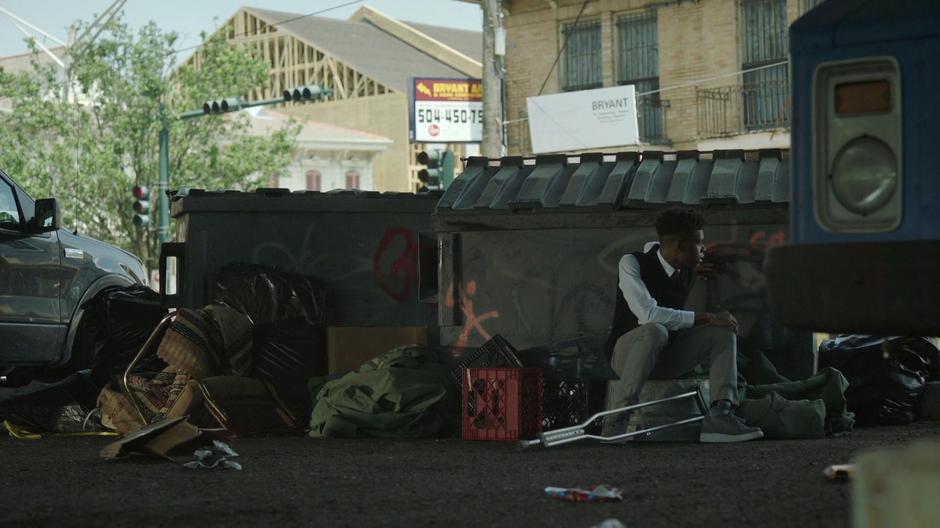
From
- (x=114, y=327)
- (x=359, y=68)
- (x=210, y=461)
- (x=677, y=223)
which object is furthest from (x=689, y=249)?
(x=359, y=68)

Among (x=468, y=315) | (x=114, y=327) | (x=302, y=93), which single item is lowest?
(x=114, y=327)

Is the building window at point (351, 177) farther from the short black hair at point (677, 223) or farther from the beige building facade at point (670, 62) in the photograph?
the short black hair at point (677, 223)

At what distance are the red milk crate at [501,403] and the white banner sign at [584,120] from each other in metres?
20.1

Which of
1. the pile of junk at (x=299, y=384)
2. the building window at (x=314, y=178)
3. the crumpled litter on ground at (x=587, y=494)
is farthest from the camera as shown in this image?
the building window at (x=314, y=178)

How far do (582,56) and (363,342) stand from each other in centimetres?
2096

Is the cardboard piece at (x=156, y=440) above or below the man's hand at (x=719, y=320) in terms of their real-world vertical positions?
below

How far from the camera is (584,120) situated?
30.1m

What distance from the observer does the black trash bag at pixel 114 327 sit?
1173 cm

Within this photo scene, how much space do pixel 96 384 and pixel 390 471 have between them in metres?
4.95

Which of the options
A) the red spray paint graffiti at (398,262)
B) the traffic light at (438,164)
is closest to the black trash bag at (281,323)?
the red spray paint graffiti at (398,262)

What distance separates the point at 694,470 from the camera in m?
7.15

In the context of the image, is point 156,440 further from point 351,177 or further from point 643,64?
point 351,177

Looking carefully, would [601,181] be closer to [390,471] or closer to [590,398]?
[590,398]

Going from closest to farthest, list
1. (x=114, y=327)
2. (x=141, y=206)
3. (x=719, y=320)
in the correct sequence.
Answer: (x=719, y=320), (x=114, y=327), (x=141, y=206)
